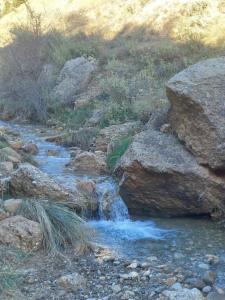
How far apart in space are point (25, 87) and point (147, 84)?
4.16 meters

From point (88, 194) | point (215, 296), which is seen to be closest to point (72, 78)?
point (88, 194)

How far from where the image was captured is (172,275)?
5.45m

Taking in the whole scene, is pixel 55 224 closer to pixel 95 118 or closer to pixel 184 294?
pixel 184 294

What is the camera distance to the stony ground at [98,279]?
198 inches

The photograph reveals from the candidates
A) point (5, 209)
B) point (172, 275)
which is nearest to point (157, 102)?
point (5, 209)

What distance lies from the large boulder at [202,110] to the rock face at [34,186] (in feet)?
6.13

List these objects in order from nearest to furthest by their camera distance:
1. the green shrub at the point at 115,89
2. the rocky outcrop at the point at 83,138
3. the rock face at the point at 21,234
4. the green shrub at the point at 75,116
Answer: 1. the rock face at the point at 21,234
2. the rocky outcrop at the point at 83,138
3. the green shrub at the point at 115,89
4. the green shrub at the point at 75,116

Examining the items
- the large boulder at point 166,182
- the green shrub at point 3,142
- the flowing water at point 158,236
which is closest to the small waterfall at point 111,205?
the flowing water at point 158,236

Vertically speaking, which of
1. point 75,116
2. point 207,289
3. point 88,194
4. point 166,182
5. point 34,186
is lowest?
point 75,116

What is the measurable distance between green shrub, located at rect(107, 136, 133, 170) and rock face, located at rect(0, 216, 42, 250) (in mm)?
3325

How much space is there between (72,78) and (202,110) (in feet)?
29.8

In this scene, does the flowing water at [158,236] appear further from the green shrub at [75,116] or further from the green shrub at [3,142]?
the green shrub at [75,116]

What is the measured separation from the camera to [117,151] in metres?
9.55

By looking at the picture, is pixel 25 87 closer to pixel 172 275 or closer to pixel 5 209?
pixel 5 209
